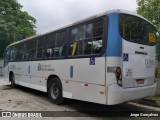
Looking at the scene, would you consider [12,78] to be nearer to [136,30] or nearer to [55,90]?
[55,90]

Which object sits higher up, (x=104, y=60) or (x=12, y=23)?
(x=12, y=23)

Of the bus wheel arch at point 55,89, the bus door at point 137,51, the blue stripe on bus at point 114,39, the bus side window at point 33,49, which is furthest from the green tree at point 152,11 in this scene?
the bus wheel arch at point 55,89

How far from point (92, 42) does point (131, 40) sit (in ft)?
3.78

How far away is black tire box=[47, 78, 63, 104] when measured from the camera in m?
8.12

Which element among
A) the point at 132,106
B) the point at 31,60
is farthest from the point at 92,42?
the point at 31,60

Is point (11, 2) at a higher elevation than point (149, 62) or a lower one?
higher

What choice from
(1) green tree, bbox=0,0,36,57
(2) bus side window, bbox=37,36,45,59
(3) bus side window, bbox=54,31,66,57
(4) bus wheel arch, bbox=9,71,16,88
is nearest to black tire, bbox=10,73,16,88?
(4) bus wheel arch, bbox=9,71,16,88

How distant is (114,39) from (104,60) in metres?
0.64

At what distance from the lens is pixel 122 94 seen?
5.85 meters

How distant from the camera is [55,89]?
28.2 ft

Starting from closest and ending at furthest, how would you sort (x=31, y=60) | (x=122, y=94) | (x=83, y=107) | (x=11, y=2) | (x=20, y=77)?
(x=122, y=94), (x=83, y=107), (x=31, y=60), (x=20, y=77), (x=11, y=2)

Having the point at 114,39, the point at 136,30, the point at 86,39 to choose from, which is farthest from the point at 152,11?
the point at 114,39

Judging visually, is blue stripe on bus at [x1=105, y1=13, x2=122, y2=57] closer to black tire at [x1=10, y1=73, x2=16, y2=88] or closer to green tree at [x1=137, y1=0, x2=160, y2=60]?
green tree at [x1=137, y1=0, x2=160, y2=60]

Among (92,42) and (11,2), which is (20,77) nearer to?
(92,42)
